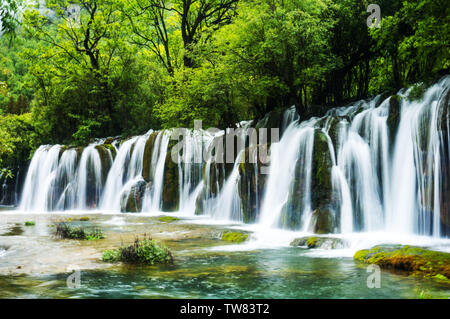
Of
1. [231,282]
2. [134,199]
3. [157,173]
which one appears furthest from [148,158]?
[231,282]

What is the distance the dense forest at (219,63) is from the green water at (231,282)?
5913 millimetres

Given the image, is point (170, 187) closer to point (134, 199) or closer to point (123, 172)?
point (134, 199)

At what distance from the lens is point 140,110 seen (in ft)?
122

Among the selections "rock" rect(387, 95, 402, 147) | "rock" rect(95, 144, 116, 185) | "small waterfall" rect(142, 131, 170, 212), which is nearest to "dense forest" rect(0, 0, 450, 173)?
"rock" rect(387, 95, 402, 147)

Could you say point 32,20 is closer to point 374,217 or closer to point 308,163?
point 308,163

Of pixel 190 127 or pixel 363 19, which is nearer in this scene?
pixel 363 19

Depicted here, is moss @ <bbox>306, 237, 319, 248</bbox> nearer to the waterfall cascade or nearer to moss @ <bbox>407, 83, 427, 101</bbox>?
the waterfall cascade

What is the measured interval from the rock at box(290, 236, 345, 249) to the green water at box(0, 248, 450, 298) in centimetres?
145

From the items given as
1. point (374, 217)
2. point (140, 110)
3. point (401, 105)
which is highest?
point (140, 110)

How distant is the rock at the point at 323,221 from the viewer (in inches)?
573

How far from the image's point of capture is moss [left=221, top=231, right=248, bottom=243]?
13.9 metres

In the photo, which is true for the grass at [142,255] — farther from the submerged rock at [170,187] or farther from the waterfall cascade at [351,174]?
the submerged rock at [170,187]

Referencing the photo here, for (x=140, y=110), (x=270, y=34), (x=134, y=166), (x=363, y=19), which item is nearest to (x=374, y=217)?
(x=270, y=34)
